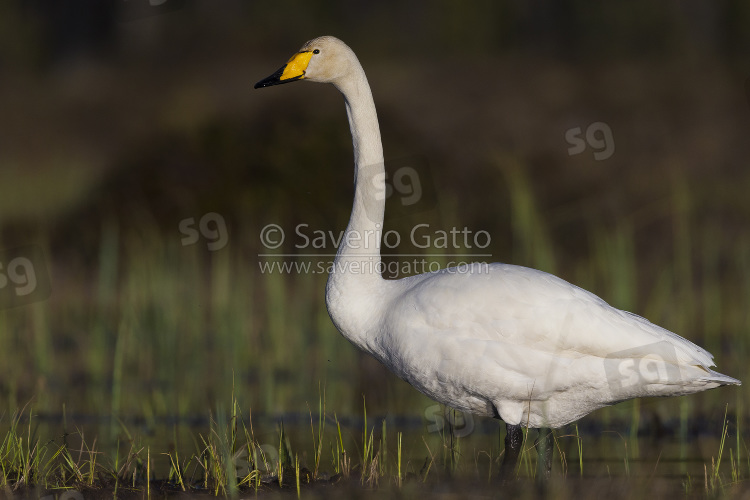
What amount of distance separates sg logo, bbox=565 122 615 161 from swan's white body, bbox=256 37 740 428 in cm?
1252

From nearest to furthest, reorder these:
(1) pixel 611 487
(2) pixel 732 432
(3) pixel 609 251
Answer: (1) pixel 611 487, (2) pixel 732 432, (3) pixel 609 251

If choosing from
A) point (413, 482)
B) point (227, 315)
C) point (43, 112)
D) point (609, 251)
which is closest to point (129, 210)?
point (227, 315)

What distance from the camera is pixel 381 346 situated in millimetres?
5754

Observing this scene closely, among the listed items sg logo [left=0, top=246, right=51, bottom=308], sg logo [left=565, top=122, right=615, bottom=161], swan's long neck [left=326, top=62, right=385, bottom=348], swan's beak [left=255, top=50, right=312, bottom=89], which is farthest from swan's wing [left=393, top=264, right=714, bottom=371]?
sg logo [left=565, top=122, right=615, bottom=161]

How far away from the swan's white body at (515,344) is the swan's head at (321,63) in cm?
115

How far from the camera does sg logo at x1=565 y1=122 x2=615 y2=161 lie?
60.1 ft

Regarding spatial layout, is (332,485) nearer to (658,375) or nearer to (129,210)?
(658,375)

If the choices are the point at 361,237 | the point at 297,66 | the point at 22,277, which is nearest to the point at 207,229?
the point at 22,277

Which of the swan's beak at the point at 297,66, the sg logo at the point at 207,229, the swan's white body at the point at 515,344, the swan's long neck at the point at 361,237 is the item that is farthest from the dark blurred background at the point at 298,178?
the swan's beak at the point at 297,66

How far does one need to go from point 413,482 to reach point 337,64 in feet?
7.62

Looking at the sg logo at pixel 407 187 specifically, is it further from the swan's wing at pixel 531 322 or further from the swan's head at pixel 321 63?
the swan's wing at pixel 531 322

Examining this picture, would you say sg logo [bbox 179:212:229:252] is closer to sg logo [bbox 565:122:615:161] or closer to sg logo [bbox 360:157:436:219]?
sg logo [bbox 360:157:436:219]

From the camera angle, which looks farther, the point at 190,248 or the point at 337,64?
the point at 190,248

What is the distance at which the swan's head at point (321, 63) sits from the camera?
6180 millimetres
